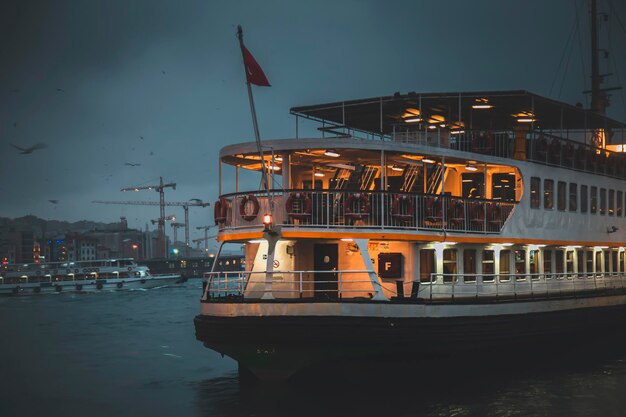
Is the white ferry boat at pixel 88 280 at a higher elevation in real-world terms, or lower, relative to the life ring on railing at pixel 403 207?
lower

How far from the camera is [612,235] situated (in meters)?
28.0

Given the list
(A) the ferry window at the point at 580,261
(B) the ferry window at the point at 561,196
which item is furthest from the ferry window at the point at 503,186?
(A) the ferry window at the point at 580,261

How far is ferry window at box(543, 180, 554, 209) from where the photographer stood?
934 inches

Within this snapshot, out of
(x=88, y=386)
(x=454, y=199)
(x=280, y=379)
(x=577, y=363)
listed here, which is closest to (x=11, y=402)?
(x=88, y=386)

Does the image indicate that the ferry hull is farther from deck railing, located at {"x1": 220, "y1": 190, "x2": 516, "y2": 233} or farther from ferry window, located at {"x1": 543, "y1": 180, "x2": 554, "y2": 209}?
ferry window, located at {"x1": 543, "y1": 180, "x2": 554, "y2": 209}

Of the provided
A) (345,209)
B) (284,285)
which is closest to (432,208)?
(345,209)

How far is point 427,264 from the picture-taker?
20000 millimetres

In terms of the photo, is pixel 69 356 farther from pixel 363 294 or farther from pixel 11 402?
pixel 363 294

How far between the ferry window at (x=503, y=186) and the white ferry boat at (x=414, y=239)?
43 mm

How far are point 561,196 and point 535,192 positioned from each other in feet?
6.44

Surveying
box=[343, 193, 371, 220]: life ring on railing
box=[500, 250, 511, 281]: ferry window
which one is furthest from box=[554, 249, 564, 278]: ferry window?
box=[343, 193, 371, 220]: life ring on railing

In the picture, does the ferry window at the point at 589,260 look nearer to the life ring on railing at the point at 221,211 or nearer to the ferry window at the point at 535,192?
the ferry window at the point at 535,192

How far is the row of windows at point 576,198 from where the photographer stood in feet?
76.5

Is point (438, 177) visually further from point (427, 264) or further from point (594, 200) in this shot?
point (594, 200)
